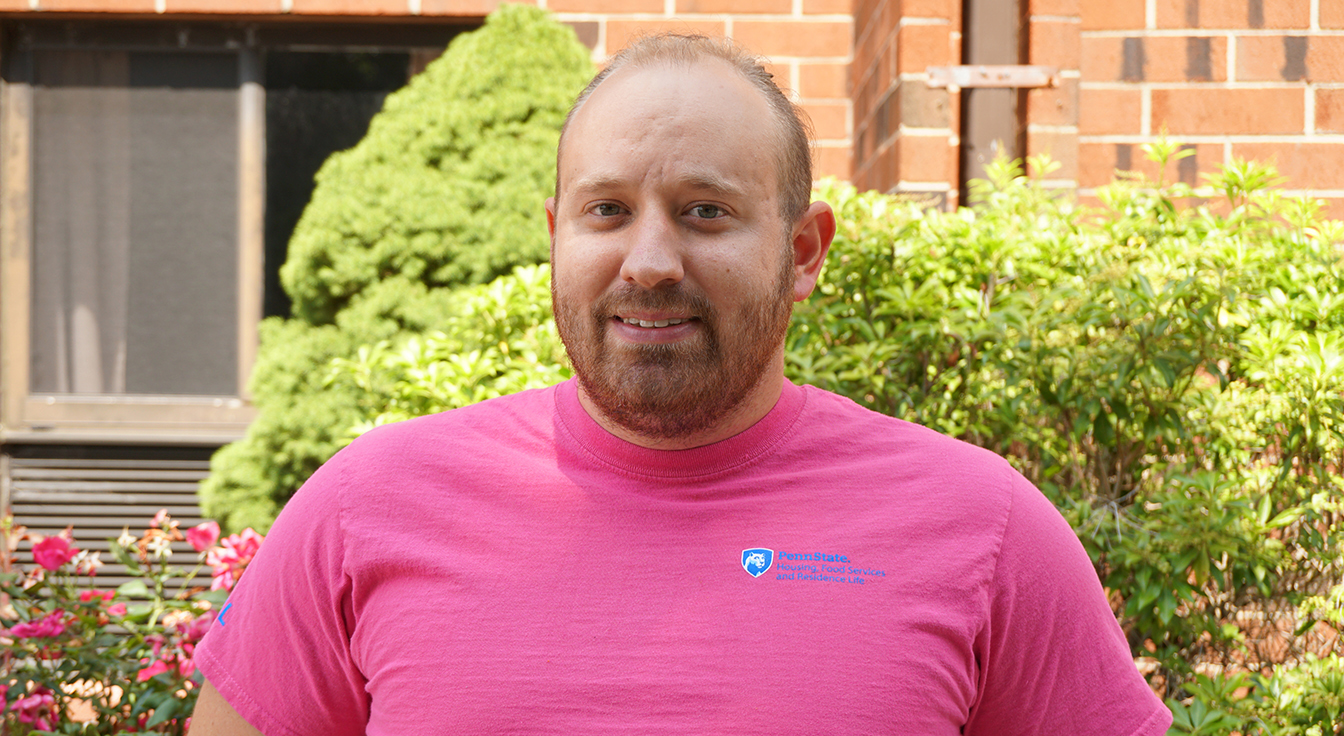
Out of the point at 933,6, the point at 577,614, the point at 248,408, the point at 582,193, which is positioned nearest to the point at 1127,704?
the point at 577,614

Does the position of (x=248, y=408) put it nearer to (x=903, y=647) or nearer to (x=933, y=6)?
(x=933, y=6)

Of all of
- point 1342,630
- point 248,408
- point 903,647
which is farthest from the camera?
point 248,408

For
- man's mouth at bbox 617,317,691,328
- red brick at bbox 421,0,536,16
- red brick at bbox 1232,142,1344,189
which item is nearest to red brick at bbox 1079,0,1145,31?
red brick at bbox 1232,142,1344,189

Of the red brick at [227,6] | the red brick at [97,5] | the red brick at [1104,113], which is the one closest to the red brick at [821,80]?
the red brick at [1104,113]

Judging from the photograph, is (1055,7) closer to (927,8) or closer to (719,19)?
(927,8)

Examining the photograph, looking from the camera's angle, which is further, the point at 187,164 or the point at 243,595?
the point at 187,164

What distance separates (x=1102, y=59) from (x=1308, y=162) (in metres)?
0.82

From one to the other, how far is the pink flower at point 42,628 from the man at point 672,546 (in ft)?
4.27

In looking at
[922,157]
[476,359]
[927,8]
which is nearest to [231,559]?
[476,359]

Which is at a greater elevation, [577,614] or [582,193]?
[582,193]

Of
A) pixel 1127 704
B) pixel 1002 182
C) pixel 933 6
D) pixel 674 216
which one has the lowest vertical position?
pixel 1127 704

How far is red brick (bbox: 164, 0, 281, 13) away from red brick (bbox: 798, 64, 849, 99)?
2283mm

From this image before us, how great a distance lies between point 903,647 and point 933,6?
10.0 ft

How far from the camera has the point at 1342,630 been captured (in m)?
2.77
